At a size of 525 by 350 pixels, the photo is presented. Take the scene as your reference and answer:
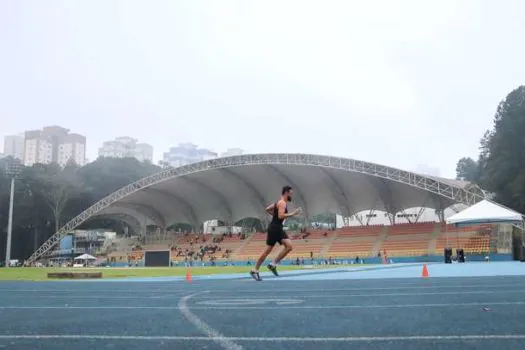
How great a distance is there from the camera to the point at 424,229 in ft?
155

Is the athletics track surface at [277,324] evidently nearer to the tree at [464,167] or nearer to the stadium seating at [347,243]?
the stadium seating at [347,243]

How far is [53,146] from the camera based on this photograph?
463 ft

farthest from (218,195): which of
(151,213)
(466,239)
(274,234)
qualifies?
(274,234)

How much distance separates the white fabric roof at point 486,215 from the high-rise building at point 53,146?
118 meters

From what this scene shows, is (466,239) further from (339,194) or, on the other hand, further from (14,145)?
(14,145)

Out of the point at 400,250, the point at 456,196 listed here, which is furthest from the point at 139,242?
the point at 456,196

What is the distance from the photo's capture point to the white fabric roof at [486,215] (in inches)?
1075

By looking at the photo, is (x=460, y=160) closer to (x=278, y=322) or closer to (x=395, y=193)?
(x=395, y=193)

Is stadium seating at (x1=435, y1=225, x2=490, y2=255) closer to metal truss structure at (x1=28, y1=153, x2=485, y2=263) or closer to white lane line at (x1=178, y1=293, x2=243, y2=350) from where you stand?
metal truss structure at (x1=28, y1=153, x2=485, y2=263)

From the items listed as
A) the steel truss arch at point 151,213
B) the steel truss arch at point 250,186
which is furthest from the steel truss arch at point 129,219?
the steel truss arch at point 250,186

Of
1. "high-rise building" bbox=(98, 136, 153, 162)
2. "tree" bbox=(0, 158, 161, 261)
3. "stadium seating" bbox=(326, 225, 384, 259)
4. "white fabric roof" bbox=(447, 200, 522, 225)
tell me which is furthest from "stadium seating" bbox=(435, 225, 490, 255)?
"high-rise building" bbox=(98, 136, 153, 162)

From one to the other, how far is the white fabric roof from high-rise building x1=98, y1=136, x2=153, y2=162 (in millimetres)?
131236

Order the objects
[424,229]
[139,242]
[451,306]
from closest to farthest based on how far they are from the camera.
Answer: [451,306]
[424,229]
[139,242]

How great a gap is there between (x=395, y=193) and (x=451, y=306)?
46506 millimetres
